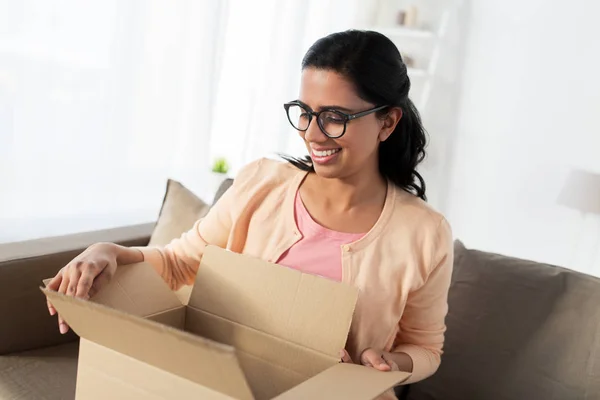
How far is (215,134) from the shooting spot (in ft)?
9.47

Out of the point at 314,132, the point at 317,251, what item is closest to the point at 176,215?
the point at 317,251

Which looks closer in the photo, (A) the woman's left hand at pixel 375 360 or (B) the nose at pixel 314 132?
(A) the woman's left hand at pixel 375 360

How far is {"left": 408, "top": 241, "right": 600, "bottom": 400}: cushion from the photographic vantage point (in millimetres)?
1389

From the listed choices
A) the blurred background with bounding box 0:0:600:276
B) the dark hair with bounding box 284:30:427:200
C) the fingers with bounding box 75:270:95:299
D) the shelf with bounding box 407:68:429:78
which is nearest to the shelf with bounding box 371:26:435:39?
the blurred background with bounding box 0:0:600:276

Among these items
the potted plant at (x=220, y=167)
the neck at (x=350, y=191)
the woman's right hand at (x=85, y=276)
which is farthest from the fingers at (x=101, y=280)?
the potted plant at (x=220, y=167)

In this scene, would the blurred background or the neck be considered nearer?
the neck

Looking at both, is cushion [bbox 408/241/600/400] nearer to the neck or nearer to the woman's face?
the neck

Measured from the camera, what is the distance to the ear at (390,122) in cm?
129

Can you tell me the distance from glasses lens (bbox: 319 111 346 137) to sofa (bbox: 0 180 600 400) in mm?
543

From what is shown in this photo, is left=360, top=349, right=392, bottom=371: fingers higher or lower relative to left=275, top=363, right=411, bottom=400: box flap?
lower

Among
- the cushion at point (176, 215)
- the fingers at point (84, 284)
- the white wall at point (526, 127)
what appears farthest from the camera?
the white wall at point (526, 127)

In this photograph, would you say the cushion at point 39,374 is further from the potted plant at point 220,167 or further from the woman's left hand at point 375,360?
the potted plant at point 220,167

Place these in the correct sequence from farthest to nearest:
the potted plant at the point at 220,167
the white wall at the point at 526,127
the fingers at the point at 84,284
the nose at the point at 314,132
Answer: the white wall at the point at 526,127 → the potted plant at the point at 220,167 → the nose at the point at 314,132 → the fingers at the point at 84,284

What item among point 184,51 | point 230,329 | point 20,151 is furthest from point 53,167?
point 230,329
